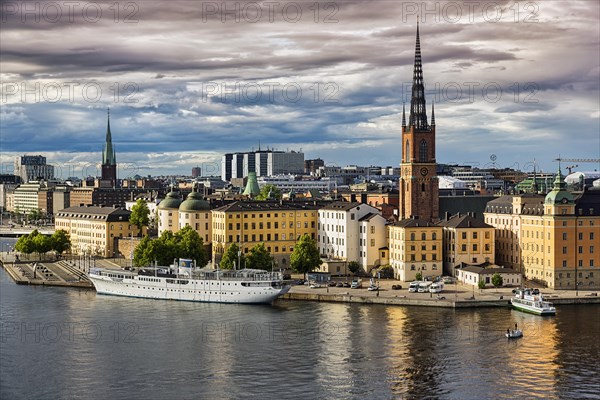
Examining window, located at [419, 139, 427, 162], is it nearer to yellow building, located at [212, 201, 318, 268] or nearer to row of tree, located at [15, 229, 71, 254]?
yellow building, located at [212, 201, 318, 268]

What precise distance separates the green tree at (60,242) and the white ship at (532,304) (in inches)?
2416

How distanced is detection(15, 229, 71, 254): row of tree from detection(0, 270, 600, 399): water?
127 feet

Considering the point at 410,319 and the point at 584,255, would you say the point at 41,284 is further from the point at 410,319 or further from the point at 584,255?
the point at 584,255

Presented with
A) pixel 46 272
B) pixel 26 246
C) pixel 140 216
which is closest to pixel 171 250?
pixel 46 272

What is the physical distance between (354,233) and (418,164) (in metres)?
13.7

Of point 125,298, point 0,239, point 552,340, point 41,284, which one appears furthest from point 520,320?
point 0,239

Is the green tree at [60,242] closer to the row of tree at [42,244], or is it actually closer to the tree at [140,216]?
the row of tree at [42,244]

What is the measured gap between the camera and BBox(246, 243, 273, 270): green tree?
293 feet

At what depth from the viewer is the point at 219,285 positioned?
80.4 metres

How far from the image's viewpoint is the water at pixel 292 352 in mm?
49188

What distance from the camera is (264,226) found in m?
99.8

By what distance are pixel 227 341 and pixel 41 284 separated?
35.5 m

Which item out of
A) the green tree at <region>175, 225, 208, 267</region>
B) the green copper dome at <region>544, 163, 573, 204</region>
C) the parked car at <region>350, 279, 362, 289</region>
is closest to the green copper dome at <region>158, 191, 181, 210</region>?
the green tree at <region>175, 225, 208, 267</region>

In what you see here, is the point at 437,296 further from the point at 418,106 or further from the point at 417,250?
the point at 418,106
